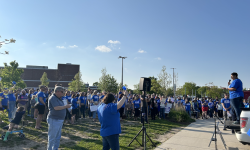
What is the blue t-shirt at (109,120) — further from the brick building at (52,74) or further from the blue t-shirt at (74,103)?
the brick building at (52,74)

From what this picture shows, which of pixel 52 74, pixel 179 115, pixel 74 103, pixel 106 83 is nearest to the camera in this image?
pixel 74 103

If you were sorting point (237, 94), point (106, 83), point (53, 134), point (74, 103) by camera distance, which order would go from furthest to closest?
point (106, 83)
point (74, 103)
point (237, 94)
point (53, 134)

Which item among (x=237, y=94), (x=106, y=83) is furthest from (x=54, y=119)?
(x=106, y=83)

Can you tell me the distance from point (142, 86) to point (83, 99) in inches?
263

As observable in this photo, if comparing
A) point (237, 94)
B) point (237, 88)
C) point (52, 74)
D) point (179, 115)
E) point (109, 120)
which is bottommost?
point (179, 115)

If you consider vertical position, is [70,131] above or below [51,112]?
below

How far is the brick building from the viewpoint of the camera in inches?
2525

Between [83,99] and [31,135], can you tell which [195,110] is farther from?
[31,135]

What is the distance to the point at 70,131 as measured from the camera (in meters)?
8.10

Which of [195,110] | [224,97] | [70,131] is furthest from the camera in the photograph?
[195,110]

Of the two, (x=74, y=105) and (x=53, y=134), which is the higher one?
(x=74, y=105)

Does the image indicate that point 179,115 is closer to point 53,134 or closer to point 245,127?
point 245,127

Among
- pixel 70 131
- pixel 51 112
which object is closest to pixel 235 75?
pixel 51 112

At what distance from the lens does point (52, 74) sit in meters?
65.8
